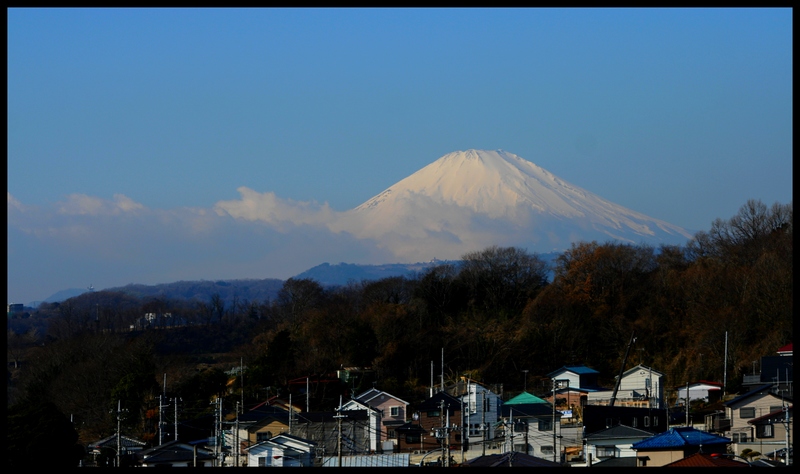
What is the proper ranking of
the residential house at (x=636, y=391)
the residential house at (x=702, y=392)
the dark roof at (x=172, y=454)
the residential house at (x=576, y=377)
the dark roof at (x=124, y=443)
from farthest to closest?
1. the residential house at (x=576, y=377)
2. the residential house at (x=636, y=391)
3. the residential house at (x=702, y=392)
4. the dark roof at (x=124, y=443)
5. the dark roof at (x=172, y=454)

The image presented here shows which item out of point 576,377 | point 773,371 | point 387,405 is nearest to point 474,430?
point 387,405

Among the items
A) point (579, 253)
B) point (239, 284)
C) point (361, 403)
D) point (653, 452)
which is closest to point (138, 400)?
point (361, 403)

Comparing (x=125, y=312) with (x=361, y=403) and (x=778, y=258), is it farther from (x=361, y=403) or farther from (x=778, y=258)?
(x=778, y=258)

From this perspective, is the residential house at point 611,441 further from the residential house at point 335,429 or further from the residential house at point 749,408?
the residential house at point 335,429

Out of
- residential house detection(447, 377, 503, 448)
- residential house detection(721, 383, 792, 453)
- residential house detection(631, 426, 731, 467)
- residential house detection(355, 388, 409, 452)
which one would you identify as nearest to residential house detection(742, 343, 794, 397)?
residential house detection(721, 383, 792, 453)

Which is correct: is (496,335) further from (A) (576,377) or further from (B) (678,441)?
(B) (678,441)

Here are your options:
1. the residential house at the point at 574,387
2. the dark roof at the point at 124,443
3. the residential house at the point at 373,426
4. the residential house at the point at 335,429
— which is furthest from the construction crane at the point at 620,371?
the dark roof at the point at 124,443
